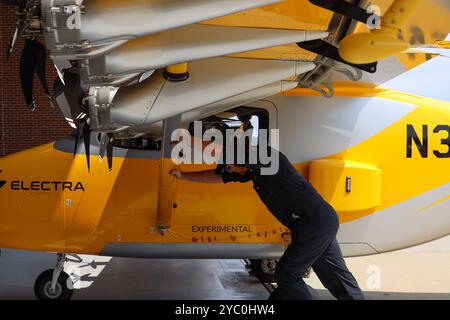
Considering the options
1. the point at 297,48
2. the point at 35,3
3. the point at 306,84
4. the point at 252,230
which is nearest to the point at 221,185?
the point at 252,230

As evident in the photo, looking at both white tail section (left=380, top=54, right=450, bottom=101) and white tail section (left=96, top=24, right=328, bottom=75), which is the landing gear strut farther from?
white tail section (left=380, top=54, right=450, bottom=101)

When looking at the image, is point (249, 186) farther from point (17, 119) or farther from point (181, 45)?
point (17, 119)

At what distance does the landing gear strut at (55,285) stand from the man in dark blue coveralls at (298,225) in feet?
6.81

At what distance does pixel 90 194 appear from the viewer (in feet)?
20.8

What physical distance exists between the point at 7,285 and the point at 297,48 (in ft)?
17.5

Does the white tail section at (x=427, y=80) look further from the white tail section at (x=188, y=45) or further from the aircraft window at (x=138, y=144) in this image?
the white tail section at (x=188, y=45)

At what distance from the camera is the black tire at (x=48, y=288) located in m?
6.70

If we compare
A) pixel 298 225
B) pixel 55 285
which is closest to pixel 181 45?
pixel 298 225

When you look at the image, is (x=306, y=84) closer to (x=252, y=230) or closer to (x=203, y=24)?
Result: (x=252, y=230)

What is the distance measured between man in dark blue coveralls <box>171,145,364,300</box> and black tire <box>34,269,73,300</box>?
220 cm

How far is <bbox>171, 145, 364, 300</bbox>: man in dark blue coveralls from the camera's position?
5156 mm

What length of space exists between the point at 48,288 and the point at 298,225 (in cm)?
309

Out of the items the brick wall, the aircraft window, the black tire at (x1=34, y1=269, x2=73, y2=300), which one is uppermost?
the aircraft window

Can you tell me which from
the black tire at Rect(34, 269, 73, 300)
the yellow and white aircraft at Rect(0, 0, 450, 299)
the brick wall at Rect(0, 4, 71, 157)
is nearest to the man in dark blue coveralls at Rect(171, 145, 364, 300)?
the yellow and white aircraft at Rect(0, 0, 450, 299)
